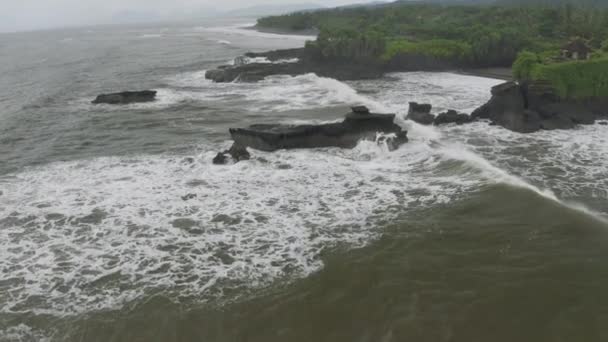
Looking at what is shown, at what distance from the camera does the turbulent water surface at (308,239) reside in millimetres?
12703

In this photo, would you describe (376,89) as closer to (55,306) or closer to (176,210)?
(176,210)

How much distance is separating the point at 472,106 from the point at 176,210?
24.9m

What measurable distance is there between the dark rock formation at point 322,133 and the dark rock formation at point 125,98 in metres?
19.4

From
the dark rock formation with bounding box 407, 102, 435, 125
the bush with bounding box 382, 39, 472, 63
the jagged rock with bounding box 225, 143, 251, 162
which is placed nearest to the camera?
the jagged rock with bounding box 225, 143, 251, 162

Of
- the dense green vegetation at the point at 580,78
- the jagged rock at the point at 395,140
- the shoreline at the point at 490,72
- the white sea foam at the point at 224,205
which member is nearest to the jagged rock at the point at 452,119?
the white sea foam at the point at 224,205

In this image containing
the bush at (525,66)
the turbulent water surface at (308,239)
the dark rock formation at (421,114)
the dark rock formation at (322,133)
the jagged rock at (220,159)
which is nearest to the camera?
the turbulent water surface at (308,239)

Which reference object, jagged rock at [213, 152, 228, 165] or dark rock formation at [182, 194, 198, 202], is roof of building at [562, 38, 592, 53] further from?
dark rock formation at [182, 194, 198, 202]

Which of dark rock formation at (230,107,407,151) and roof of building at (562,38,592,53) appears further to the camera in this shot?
roof of building at (562,38,592,53)

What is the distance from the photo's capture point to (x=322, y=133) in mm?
27125

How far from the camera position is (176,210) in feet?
63.8

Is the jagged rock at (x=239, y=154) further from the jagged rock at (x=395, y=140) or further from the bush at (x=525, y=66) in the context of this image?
the bush at (x=525, y=66)

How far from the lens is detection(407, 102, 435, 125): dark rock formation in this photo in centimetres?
3048

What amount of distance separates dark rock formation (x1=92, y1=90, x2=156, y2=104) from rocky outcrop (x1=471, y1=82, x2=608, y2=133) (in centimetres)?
2861

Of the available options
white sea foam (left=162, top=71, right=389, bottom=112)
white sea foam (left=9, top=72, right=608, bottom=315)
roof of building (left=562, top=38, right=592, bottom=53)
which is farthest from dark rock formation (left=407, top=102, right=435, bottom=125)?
roof of building (left=562, top=38, right=592, bottom=53)
